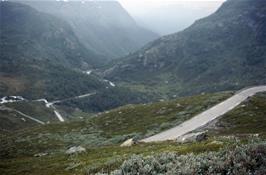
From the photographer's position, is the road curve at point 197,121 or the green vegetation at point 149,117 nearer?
the road curve at point 197,121

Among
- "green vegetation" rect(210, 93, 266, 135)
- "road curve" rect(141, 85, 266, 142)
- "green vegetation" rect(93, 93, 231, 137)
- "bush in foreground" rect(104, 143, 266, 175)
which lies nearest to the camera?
"bush in foreground" rect(104, 143, 266, 175)

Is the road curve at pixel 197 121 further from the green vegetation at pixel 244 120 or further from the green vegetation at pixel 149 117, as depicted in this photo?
the green vegetation at pixel 244 120

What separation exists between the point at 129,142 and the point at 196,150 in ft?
109

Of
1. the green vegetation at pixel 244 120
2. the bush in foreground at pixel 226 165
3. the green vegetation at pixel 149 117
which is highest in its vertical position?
the green vegetation at pixel 149 117

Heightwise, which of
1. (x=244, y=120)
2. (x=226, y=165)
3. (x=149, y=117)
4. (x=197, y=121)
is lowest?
(x=226, y=165)

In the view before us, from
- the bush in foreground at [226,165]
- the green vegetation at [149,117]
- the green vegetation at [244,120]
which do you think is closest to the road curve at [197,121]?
the green vegetation at [149,117]

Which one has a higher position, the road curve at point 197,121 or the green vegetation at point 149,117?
the green vegetation at point 149,117

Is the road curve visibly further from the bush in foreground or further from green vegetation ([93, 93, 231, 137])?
the bush in foreground

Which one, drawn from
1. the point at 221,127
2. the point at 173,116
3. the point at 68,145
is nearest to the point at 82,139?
the point at 68,145

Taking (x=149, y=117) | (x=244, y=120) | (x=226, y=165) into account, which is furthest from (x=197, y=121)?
(x=226, y=165)

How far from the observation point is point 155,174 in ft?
65.4

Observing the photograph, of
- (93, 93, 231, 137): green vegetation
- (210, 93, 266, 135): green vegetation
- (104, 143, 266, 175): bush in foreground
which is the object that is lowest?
(104, 143, 266, 175): bush in foreground

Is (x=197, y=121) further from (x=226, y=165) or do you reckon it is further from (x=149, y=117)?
(x=226, y=165)

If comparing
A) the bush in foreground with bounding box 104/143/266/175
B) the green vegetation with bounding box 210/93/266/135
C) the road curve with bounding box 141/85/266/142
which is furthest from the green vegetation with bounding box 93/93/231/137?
the bush in foreground with bounding box 104/143/266/175
